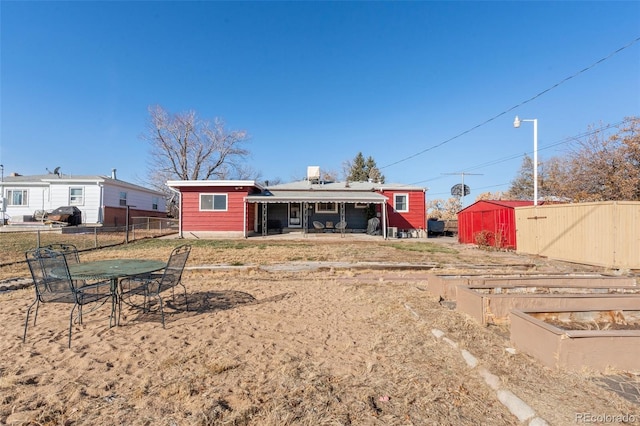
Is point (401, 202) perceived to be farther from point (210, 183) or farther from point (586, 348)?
point (586, 348)

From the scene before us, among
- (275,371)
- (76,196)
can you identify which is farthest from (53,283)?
(76,196)

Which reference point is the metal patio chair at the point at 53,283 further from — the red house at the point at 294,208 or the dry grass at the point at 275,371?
the red house at the point at 294,208

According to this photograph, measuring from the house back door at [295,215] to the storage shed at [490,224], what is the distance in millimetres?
10468

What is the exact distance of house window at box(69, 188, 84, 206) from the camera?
22422mm

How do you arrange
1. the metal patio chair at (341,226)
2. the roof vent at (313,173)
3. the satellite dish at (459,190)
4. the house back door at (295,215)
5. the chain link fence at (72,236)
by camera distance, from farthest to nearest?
the satellite dish at (459,190) → the roof vent at (313,173) → the house back door at (295,215) → the metal patio chair at (341,226) → the chain link fence at (72,236)

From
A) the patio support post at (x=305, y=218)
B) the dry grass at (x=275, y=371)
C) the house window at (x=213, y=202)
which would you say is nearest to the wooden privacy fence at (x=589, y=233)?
the dry grass at (x=275, y=371)

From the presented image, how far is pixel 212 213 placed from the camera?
62.6 feet

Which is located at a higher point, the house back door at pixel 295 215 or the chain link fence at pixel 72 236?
the house back door at pixel 295 215

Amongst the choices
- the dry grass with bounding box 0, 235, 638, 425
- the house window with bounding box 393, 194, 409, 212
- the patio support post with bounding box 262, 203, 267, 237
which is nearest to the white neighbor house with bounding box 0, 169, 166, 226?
the patio support post with bounding box 262, 203, 267, 237

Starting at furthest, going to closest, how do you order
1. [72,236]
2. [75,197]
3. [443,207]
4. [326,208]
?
[443,207] → [75,197] → [326,208] → [72,236]

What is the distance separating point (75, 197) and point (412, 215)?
2431cm

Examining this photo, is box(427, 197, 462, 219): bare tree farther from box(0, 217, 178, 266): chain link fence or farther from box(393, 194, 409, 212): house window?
box(0, 217, 178, 266): chain link fence

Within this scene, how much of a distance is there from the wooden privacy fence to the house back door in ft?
43.9

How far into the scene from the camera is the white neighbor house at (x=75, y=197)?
882 inches
